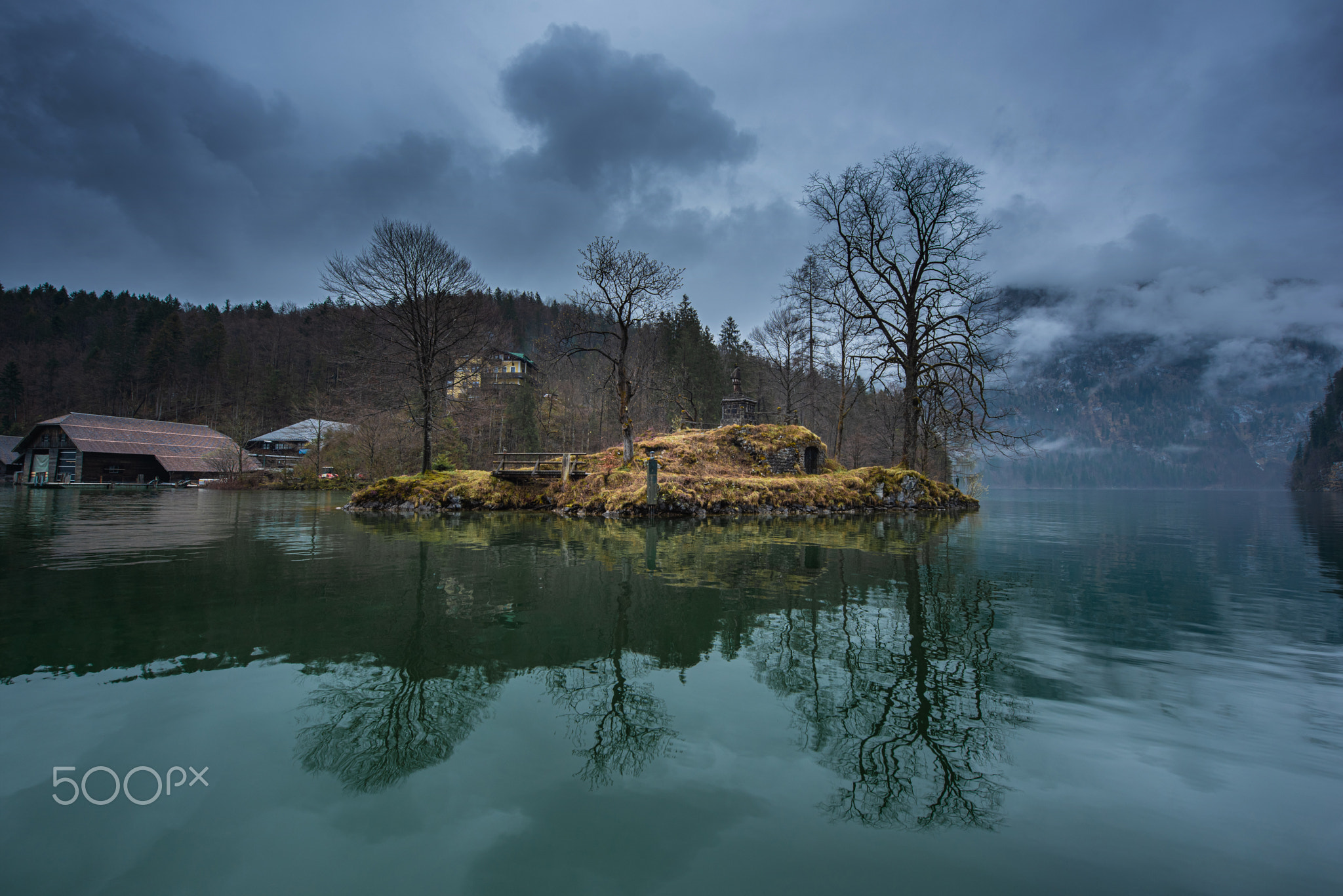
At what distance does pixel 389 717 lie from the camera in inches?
150

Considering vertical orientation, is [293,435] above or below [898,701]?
above

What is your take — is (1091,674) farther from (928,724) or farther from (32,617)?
(32,617)

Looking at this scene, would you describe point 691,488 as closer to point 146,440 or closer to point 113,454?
point 113,454

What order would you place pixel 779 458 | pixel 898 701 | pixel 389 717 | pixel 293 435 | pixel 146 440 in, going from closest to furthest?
pixel 389 717, pixel 898 701, pixel 779 458, pixel 146 440, pixel 293 435

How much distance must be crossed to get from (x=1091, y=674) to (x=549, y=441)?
159ft

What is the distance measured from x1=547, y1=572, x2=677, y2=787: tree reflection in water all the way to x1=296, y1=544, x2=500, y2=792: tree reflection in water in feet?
2.10

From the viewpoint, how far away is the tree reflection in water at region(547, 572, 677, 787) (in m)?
3.31

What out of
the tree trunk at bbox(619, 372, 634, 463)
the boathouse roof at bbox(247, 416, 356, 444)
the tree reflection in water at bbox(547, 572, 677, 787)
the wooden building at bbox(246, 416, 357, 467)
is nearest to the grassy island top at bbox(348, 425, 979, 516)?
the tree trunk at bbox(619, 372, 634, 463)

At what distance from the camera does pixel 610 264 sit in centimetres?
2578

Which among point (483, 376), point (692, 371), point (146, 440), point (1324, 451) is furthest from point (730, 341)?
point (1324, 451)

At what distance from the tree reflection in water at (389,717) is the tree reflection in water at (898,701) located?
2.31 meters

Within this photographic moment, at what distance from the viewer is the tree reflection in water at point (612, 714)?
3312mm

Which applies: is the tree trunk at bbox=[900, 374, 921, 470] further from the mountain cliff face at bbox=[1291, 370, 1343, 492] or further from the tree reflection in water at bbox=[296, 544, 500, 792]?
the mountain cliff face at bbox=[1291, 370, 1343, 492]

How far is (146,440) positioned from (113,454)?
10.2ft
